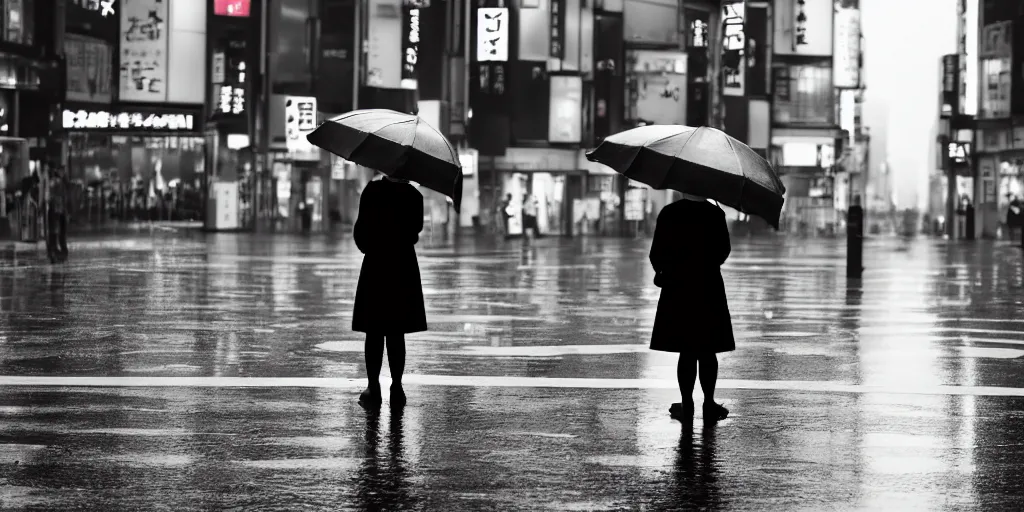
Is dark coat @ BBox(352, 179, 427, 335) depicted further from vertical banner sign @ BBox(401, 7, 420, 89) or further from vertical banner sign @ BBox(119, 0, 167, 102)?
vertical banner sign @ BBox(401, 7, 420, 89)

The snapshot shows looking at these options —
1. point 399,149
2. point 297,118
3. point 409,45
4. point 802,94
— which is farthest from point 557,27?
point 399,149

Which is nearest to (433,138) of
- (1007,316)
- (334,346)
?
(334,346)

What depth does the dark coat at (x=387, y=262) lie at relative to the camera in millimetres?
10141

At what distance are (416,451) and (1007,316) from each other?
12791 millimetres

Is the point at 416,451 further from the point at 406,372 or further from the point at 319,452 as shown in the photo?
the point at 406,372

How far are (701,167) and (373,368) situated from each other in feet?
8.47

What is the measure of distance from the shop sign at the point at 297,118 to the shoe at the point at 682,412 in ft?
185

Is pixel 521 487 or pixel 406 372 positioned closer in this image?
pixel 521 487

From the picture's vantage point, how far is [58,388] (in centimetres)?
1110

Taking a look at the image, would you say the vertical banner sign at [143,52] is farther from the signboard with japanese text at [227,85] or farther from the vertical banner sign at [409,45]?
the vertical banner sign at [409,45]

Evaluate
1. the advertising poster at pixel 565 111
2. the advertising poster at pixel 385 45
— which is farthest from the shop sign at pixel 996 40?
the advertising poster at pixel 385 45

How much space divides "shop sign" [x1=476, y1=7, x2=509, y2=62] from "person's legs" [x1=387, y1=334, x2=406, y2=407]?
58.3 metres

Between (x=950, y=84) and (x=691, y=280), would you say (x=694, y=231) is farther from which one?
(x=950, y=84)

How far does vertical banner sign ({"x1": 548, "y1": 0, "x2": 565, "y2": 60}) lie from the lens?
233ft
